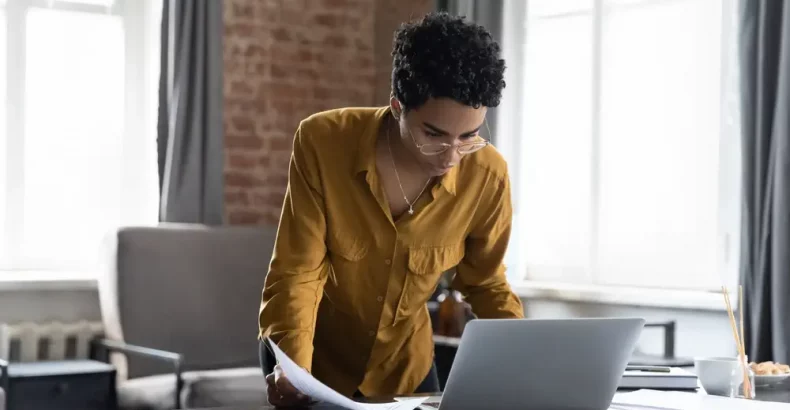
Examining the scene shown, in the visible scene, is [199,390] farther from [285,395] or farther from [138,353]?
[285,395]

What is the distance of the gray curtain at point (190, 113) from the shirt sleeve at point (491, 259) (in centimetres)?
274

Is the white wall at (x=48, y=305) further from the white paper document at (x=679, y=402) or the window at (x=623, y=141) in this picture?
the white paper document at (x=679, y=402)

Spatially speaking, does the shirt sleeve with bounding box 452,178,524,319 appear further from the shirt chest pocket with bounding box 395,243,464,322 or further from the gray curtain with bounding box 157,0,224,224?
the gray curtain with bounding box 157,0,224,224

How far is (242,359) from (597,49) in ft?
6.56

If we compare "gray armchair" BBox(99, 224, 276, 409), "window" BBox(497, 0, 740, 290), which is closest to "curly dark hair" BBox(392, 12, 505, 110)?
"window" BBox(497, 0, 740, 290)

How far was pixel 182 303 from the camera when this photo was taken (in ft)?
14.0

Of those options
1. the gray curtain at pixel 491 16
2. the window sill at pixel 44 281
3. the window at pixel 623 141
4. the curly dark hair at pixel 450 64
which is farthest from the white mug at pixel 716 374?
the window sill at pixel 44 281

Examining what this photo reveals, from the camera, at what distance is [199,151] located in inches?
183

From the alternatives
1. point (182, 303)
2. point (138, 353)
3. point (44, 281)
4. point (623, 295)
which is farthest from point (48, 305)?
point (623, 295)

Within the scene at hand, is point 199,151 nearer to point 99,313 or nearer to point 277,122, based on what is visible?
point 277,122

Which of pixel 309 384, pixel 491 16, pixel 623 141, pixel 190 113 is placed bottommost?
pixel 309 384

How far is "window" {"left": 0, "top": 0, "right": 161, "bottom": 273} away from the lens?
4.62 m

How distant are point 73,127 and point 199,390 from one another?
5.43ft

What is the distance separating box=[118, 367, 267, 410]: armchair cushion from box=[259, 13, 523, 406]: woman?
5.32ft
